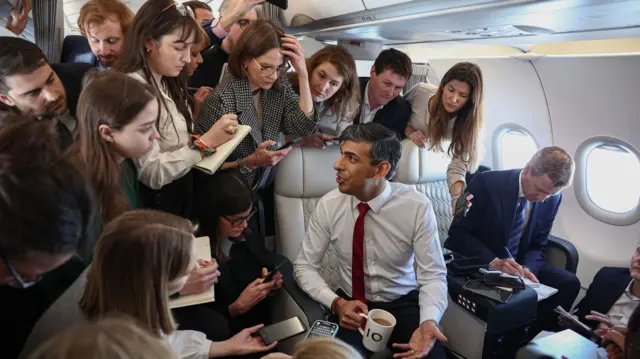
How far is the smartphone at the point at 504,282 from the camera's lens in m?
2.13

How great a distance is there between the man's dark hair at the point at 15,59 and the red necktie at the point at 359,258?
147 centimetres

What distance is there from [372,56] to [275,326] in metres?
2.59

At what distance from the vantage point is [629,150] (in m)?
3.00

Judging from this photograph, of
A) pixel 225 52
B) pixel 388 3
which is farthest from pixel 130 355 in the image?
pixel 225 52

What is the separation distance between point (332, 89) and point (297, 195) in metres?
0.64

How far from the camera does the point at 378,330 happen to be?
5.18 ft

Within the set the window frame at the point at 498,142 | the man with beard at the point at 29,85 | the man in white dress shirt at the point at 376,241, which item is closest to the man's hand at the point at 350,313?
the man in white dress shirt at the point at 376,241

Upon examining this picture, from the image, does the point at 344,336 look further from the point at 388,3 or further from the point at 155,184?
the point at 388,3

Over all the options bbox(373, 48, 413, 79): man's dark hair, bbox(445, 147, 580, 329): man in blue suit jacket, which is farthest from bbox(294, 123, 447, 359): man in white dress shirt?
bbox(445, 147, 580, 329): man in blue suit jacket

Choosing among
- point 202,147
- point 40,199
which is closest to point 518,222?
point 202,147

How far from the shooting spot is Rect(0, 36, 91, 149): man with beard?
1500 millimetres

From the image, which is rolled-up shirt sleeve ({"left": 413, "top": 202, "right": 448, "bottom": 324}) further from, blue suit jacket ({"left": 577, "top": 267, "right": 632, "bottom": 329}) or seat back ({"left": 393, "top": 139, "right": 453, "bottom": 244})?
blue suit jacket ({"left": 577, "top": 267, "right": 632, "bottom": 329})

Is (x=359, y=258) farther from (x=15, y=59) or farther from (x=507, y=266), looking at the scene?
(x=15, y=59)

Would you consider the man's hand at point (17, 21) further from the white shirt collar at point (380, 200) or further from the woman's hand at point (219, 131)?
the white shirt collar at point (380, 200)
